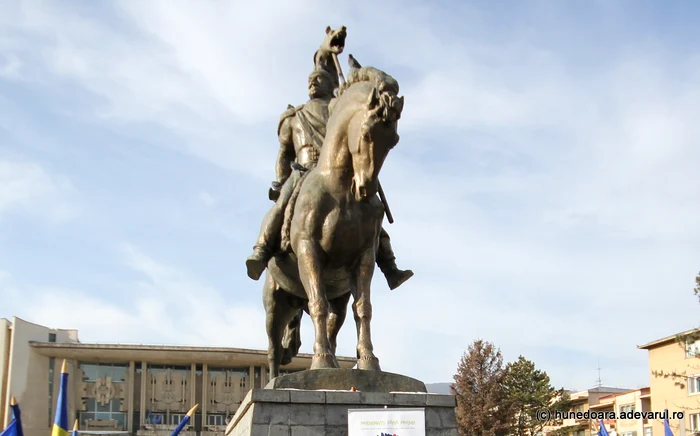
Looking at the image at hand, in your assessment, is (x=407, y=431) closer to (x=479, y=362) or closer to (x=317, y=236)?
(x=317, y=236)

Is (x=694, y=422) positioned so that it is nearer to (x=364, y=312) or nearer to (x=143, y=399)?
(x=143, y=399)

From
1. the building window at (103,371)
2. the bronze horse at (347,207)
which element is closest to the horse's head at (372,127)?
the bronze horse at (347,207)

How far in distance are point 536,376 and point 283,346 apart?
40955 millimetres

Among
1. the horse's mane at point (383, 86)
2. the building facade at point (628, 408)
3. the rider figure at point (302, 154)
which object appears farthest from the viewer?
the building facade at point (628, 408)

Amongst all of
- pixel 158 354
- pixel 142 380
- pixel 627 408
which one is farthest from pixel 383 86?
pixel 142 380

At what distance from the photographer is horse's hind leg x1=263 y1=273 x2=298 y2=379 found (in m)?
10.6

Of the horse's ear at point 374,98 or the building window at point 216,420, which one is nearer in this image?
the horse's ear at point 374,98

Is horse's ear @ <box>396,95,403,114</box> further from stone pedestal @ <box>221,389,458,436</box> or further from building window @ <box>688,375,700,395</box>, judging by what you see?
building window @ <box>688,375,700,395</box>

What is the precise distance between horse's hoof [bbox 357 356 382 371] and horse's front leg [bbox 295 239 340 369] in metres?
0.24

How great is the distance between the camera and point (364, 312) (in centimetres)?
890

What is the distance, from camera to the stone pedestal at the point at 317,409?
7.79 m

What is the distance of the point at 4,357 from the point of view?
229 ft

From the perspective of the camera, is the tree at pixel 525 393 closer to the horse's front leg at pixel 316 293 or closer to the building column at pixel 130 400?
the building column at pixel 130 400

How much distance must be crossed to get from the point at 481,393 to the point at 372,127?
4120 centimetres
